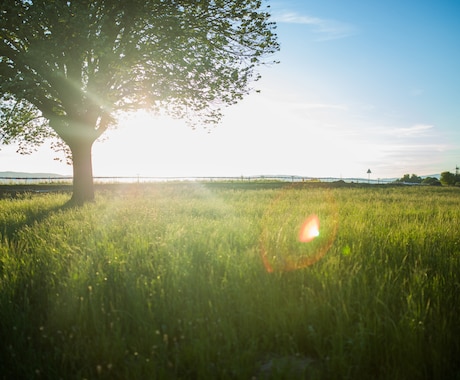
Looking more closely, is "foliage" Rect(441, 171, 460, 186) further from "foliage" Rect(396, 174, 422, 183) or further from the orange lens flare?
the orange lens flare

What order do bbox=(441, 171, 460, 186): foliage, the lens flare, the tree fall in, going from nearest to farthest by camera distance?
the lens flare → the tree → bbox=(441, 171, 460, 186): foliage

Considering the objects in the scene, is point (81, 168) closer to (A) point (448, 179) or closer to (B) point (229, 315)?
(B) point (229, 315)

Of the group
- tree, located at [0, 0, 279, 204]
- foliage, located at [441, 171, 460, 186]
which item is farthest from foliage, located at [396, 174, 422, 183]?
tree, located at [0, 0, 279, 204]

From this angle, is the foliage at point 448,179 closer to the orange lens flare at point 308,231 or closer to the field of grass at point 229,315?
the orange lens flare at point 308,231

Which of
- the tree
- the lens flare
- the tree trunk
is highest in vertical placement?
the tree

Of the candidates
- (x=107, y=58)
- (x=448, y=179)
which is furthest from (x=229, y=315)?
(x=448, y=179)

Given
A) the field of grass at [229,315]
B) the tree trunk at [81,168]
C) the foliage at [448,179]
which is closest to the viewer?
the field of grass at [229,315]

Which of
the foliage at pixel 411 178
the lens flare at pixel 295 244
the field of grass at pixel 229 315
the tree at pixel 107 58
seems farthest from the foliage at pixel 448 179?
the field of grass at pixel 229 315

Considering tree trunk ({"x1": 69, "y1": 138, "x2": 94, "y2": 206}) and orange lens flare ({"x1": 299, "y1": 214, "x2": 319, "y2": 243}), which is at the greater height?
tree trunk ({"x1": 69, "y1": 138, "x2": 94, "y2": 206})

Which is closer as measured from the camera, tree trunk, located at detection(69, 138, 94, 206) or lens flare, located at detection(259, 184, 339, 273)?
lens flare, located at detection(259, 184, 339, 273)

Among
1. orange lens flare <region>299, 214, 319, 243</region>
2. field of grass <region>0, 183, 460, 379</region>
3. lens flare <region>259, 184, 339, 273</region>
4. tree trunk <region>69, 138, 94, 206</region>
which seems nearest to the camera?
field of grass <region>0, 183, 460, 379</region>

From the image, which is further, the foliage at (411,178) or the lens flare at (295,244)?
the foliage at (411,178)

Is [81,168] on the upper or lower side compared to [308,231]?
upper

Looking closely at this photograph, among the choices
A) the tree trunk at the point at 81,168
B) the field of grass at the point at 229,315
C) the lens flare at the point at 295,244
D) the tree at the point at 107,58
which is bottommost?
the field of grass at the point at 229,315
